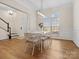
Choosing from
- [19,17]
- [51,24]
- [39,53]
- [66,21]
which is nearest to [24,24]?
[19,17]

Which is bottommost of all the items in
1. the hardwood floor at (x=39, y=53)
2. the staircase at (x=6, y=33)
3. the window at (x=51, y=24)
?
the hardwood floor at (x=39, y=53)

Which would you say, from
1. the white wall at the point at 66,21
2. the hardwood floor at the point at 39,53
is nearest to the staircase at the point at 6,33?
the hardwood floor at the point at 39,53

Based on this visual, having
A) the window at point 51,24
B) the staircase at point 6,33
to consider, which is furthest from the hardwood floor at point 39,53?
the window at point 51,24

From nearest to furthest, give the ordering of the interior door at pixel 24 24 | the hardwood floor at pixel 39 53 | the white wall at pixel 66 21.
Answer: the hardwood floor at pixel 39 53
the white wall at pixel 66 21
the interior door at pixel 24 24

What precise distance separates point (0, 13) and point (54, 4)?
4291 mm

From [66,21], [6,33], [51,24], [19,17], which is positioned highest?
[19,17]

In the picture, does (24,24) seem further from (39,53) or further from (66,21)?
(39,53)

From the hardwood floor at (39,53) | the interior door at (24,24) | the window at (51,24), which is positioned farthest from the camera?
the interior door at (24,24)

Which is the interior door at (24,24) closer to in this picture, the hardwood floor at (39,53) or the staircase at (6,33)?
the staircase at (6,33)

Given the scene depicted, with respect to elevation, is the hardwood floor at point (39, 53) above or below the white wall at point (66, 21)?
below

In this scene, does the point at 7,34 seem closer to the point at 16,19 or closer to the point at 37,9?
the point at 16,19

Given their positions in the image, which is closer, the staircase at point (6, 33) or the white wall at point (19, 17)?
the staircase at point (6, 33)

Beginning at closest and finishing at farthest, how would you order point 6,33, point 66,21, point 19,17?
point 66,21, point 6,33, point 19,17

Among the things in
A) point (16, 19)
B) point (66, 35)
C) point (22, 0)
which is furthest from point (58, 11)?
point (16, 19)
